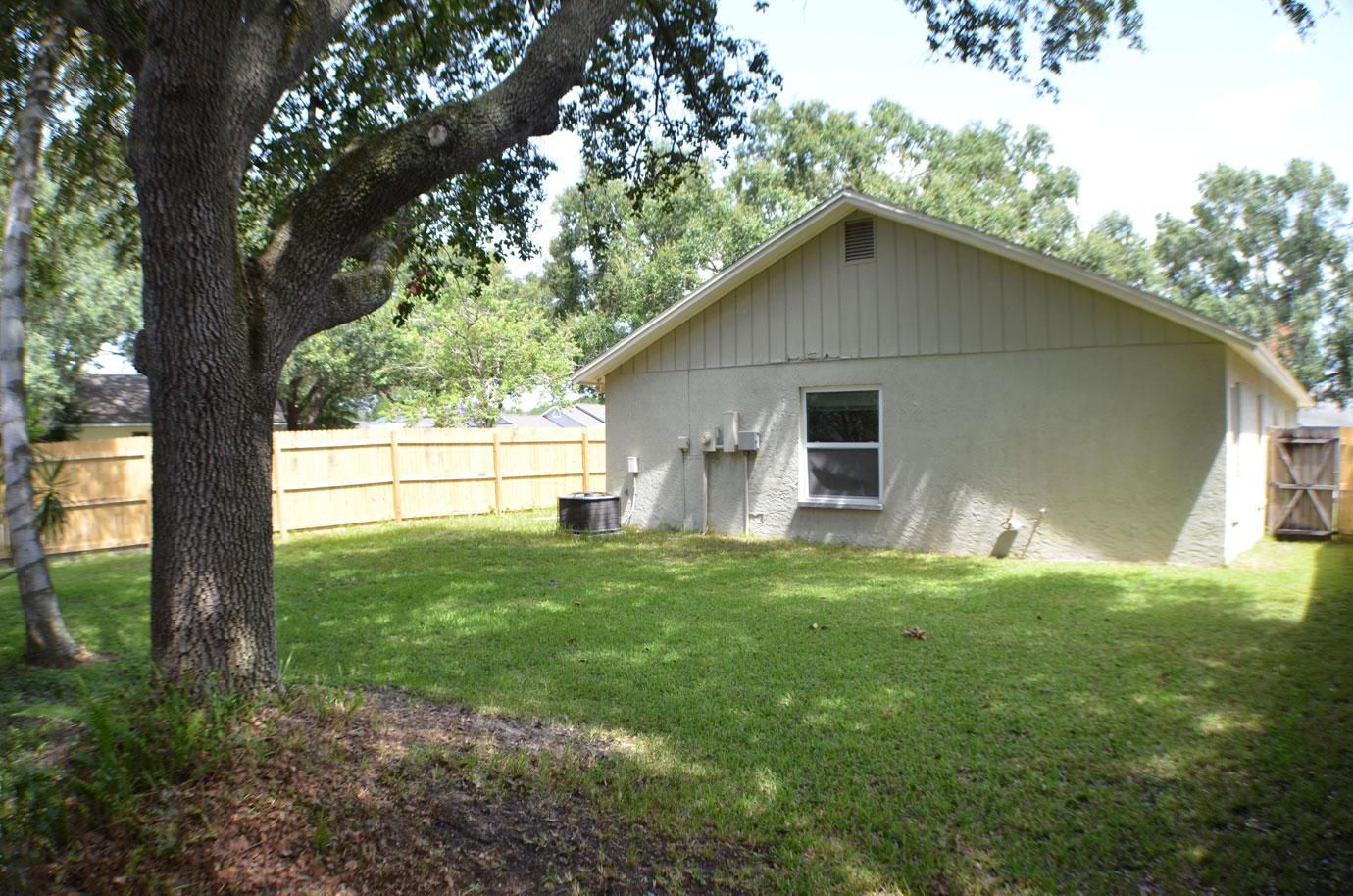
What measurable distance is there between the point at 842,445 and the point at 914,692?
6.77 m

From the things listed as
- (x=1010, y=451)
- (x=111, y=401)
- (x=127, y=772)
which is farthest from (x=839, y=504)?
(x=111, y=401)

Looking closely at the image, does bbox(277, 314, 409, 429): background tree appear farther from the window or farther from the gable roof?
the window

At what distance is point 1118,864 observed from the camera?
9.98 ft

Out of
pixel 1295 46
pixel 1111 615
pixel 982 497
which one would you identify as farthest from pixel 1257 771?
pixel 982 497

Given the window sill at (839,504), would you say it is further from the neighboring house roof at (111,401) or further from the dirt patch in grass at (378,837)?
the neighboring house roof at (111,401)

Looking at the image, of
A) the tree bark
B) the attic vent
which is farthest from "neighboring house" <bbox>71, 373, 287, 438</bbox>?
the tree bark

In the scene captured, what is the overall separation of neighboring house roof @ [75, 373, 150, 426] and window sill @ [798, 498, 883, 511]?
21.4 metres

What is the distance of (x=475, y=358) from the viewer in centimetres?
2441

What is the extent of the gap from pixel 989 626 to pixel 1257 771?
2.91m

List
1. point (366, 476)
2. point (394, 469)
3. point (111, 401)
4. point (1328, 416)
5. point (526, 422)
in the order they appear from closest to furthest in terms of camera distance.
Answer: point (366, 476) → point (394, 469) → point (111, 401) → point (1328, 416) → point (526, 422)

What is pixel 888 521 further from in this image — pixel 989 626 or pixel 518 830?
pixel 518 830

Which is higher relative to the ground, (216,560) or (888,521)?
(216,560)

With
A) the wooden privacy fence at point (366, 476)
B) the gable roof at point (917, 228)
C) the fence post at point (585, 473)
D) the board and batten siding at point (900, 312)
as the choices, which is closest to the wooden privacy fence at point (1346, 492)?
the gable roof at point (917, 228)

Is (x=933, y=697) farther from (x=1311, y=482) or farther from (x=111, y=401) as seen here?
(x=111, y=401)
